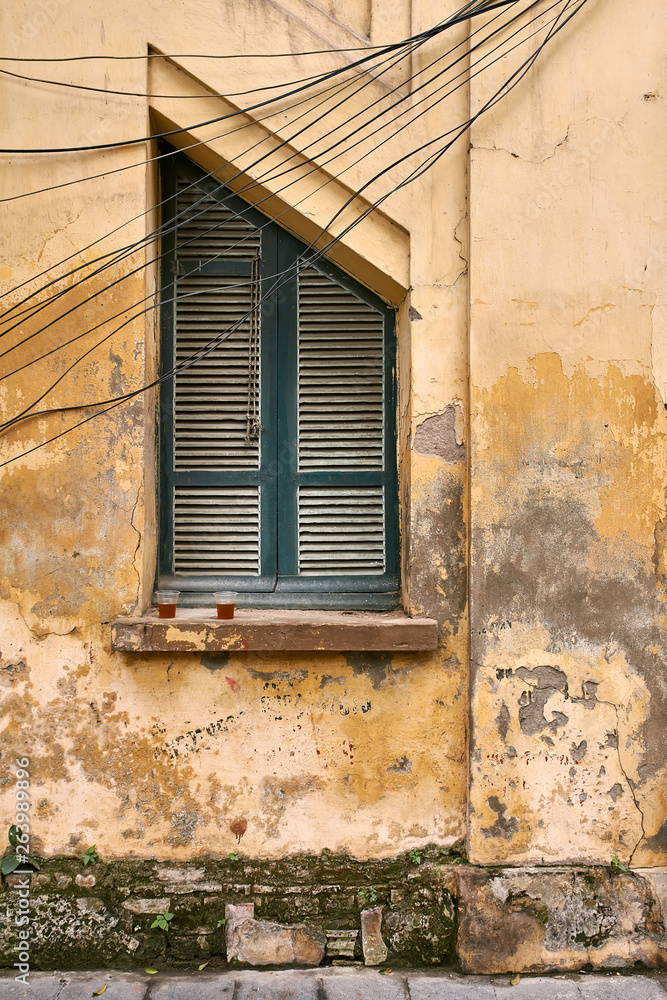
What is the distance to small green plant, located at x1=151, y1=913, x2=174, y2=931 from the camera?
275 cm

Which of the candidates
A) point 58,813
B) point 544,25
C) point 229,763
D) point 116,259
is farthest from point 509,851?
point 544,25

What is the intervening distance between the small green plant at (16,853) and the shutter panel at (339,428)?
1688 millimetres

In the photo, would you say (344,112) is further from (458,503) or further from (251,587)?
(251,587)

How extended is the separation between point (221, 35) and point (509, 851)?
3836 millimetres

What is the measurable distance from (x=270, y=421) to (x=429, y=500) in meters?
0.89

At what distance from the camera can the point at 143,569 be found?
2887mm

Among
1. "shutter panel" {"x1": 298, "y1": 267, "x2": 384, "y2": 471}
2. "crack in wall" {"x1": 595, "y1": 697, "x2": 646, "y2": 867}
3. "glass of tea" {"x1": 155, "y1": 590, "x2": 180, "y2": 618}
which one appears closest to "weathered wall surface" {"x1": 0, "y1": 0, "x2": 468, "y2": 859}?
"glass of tea" {"x1": 155, "y1": 590, "x2": 180, "y2": 618}

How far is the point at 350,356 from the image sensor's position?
3164 mm

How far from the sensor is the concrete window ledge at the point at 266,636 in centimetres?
275

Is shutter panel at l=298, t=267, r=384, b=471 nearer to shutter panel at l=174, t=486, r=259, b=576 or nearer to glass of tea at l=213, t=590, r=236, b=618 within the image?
shutter panel at l=174, t=486, r=259, b=576

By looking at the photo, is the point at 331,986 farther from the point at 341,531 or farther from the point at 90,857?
the point at 341,531

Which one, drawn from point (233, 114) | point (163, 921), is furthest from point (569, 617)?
point (233, 114)

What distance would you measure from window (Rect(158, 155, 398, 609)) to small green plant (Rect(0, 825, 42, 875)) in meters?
1.23

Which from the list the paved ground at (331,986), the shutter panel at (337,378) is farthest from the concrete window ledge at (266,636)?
the paved ground at (331,986)
